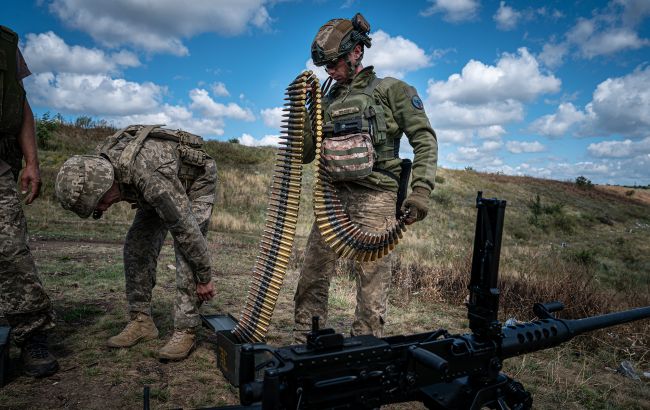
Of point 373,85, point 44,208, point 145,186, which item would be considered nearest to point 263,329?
point 145,186

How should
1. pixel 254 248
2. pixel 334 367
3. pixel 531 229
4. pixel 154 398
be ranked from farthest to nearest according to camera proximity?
pixel 531 229
pixel 254 248
pixel 154 398
pixel 334 367

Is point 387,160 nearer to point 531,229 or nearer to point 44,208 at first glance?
point 44,208

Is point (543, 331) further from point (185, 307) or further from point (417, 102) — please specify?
point (185, 307)

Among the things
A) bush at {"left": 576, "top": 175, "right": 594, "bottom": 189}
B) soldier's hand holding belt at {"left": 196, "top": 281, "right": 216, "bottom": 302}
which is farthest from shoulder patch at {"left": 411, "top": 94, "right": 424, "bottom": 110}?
bush at {"left": 576, "top": 175, "right": 594, "bottom": 189}

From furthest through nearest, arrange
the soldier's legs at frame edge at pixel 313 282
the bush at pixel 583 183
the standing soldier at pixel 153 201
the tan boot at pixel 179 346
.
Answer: the bush at pixel 583 183 < the tan boot at pixel 179 346 < the soldier's legs at frame edge at pixel 313 282 < the standing soldier at pixel 153 201

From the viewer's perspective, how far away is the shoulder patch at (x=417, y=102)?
4.23m

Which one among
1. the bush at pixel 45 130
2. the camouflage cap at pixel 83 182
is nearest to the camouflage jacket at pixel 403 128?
the camouflage cap at pixel 83 182

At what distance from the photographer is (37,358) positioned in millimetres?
4172

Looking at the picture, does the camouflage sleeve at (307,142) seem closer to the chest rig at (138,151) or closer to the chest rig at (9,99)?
the chest rig at (138,151)

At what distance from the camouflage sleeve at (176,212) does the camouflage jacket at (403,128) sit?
1.58m

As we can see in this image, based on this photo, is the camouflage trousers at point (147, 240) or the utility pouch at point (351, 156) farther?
the camouflage trousers at point (147, 240)

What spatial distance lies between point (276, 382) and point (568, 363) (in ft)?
14.9

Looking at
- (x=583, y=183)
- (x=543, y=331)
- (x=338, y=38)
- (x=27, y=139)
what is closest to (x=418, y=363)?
(x=543, y=331)

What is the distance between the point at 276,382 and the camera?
2127 millimetres
